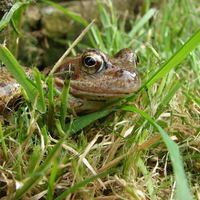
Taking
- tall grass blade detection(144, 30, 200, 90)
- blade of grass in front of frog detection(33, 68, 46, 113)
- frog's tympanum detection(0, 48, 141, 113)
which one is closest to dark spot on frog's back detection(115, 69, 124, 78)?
frog's tympanum detection(0, 48, 141, 113)

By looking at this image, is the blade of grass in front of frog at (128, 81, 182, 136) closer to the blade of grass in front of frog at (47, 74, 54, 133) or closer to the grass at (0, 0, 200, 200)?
the grass at (0, 0, 200, 200)

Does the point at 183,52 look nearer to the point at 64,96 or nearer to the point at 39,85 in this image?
the point at 64,96

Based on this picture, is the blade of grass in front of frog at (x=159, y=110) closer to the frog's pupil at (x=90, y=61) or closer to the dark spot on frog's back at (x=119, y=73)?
the dark spot on frog's back at (x=119, y=73)

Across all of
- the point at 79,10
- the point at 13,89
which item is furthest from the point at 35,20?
the point at 13,89

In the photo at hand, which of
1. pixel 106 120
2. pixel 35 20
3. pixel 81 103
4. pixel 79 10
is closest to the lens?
pixel 106 120

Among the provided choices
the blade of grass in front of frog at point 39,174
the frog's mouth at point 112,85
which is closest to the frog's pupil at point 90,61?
the frog's mouth at point 112,85

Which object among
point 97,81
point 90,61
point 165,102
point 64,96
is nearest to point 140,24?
point 90,61

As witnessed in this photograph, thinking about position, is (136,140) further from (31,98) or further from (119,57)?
(119,57)
